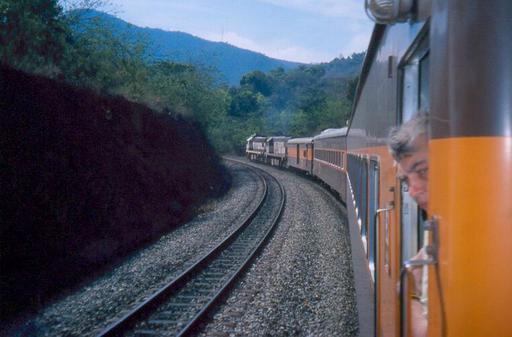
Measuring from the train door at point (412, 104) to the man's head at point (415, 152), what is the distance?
7.1 inches

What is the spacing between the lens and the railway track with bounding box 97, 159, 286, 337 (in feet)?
20.6

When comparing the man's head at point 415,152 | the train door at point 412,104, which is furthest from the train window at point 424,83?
the man's head at point 415,152

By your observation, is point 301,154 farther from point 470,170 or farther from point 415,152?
point 470,170

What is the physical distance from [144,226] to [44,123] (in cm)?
459

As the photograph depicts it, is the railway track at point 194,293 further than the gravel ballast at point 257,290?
No

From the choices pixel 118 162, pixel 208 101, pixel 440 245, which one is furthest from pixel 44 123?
pixel 208 101

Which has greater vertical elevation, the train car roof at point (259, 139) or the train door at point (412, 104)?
the train car roof at point (259, 139)

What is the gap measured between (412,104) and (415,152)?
0.51 m

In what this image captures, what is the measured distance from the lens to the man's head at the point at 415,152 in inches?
80.7

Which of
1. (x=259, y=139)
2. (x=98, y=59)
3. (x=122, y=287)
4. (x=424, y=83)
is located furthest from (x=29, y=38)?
(x=259, y=139)

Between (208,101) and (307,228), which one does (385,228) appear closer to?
(307,228)

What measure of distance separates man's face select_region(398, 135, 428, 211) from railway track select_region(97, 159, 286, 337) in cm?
453

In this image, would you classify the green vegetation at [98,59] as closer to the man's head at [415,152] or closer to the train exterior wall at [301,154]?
the train exterior wall at [301,154]

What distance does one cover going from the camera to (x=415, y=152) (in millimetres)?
2068
